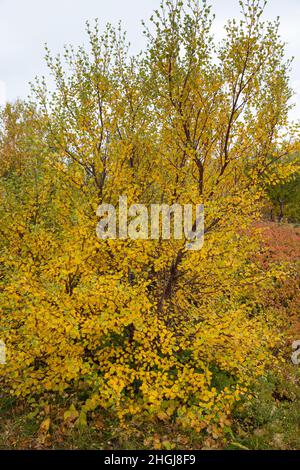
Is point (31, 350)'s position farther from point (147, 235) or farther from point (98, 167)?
point (98, 167)

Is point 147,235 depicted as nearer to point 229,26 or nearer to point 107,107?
point 107,107

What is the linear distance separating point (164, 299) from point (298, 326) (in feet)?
22.8

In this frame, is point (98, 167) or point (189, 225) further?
point (98, 167)

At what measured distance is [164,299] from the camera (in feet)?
25.0

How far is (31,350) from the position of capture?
20.9 ft

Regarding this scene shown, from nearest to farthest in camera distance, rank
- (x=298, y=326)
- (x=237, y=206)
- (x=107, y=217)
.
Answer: (x=237, y=206), (x=107, y=217), (x=298, y=326)

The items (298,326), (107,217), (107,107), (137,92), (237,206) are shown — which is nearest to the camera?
(237,206)

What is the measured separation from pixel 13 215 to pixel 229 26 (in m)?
6.70

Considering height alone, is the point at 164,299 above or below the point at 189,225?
below

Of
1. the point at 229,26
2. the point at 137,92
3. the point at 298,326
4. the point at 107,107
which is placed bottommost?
the point at 298,326
